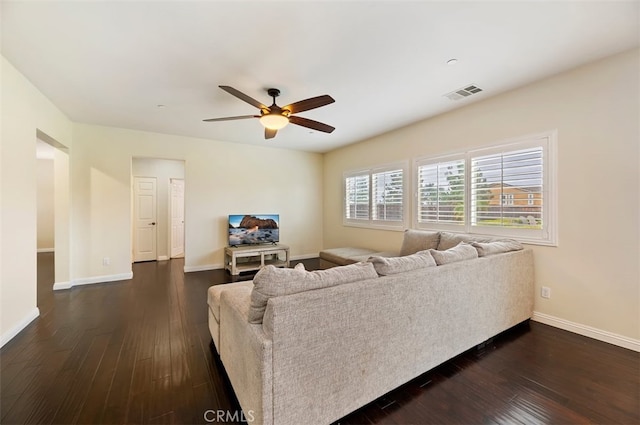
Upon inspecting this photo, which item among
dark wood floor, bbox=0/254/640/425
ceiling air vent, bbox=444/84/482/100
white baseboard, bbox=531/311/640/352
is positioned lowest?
dark wood floor, bbox=0/254/640/425

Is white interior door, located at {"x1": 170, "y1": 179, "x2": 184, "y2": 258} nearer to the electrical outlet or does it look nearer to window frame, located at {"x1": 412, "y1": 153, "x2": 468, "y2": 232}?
window frame, located at {"x1": 412, "y1": 153, "x2": 468, "y2": 232}

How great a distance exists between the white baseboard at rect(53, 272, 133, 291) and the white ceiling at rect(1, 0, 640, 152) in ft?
8.87

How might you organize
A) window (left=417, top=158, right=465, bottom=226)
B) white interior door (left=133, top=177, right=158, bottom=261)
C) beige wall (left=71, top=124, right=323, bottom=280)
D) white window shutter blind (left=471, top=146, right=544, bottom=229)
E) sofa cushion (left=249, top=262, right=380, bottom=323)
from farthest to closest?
white interior door (left=133, top=177, right=158, bottom=261) < beige wall (left=71, top=124, right=323, bottom=280) < window (left=417, top=158, right=465, bottom=226) < white window shutter blind (left=471, top=146, right=544, bottom=229) < sofa cushion (left=249, top=262, right=380, bottom=323)

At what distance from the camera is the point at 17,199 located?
2643mm

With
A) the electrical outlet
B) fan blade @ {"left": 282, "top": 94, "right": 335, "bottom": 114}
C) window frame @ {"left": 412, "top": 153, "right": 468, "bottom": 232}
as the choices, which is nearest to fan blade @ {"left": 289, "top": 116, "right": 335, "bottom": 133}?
fan blade @ {"left": 282, "top": 94, "right": 335, "bottom": 114}

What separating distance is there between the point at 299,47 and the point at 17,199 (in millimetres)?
3221

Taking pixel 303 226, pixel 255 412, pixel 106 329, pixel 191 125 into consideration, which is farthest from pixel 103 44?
pixel 303 226

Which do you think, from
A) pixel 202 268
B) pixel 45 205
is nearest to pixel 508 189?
pixel 202 268

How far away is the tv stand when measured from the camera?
16.3 ft

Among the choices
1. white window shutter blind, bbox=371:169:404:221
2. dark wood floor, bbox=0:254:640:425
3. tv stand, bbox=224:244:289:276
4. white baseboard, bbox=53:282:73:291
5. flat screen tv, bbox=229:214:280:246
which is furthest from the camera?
flat screen tv, bbox=229:214:280:246

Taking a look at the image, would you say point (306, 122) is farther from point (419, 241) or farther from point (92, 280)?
point (92, 280)

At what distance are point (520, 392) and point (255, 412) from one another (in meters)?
1.82

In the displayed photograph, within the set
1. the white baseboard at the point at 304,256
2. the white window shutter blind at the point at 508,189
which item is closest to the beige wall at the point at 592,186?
the white window shutter blind at the point at 508,189

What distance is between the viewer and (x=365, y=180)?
5.43m
